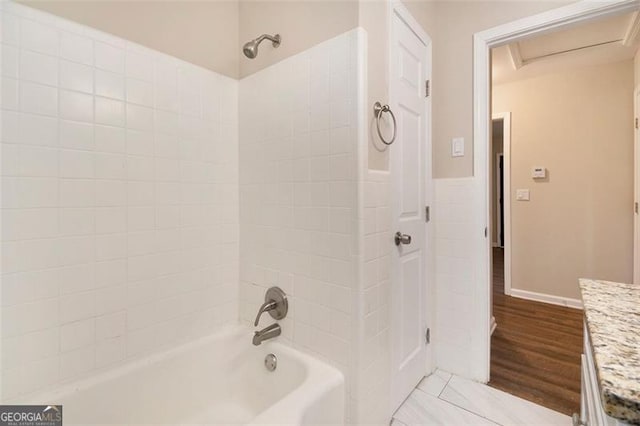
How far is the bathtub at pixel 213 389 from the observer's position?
111cm

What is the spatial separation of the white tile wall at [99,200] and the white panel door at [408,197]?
64 cm

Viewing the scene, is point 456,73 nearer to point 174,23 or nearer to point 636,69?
point 174,23

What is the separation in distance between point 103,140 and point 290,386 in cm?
136

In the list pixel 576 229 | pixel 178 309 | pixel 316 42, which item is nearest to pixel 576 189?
pixel 576 229

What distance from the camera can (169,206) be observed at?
4.74 ft

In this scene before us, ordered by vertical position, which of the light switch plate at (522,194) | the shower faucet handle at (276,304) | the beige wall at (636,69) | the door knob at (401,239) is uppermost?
the beige wall at (636,69)

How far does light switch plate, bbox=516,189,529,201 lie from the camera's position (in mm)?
3352

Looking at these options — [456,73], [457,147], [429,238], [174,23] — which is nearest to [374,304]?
[429,238]

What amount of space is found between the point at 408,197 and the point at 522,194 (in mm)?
2520

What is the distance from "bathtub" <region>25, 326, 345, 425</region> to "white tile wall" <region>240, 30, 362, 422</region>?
A: 0.10 metres

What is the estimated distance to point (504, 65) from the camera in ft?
9.80

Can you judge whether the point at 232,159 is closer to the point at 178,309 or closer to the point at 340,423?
the point at 178,309

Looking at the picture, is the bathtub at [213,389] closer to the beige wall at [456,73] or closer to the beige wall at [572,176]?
the beige wall at [456,73]

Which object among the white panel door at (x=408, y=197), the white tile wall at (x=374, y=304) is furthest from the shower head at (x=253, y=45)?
the white tile wall at (x=374, y=304)
